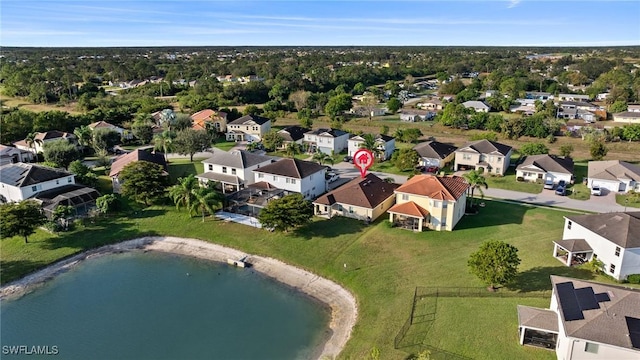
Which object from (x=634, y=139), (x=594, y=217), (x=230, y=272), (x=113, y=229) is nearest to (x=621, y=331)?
(x=594, y=217)

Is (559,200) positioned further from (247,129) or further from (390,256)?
(247,129)

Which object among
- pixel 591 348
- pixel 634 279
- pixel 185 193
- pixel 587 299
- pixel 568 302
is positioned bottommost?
pixel 634 279

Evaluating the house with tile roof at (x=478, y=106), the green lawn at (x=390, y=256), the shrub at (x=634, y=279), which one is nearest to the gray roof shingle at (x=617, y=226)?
the shrub at (x=634, y=279)

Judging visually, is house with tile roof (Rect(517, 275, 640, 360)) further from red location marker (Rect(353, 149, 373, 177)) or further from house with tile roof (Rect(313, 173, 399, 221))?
red location marker (Rect(353, 149, 373, 177))

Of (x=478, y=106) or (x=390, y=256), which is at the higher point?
(x=478, y=106)

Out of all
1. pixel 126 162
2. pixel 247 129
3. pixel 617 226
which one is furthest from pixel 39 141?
pixel 617 226

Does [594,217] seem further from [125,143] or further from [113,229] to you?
[125,143]

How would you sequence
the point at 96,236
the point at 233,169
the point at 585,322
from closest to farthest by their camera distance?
1. the point at 585,322
2. the point at 96,236
3. the point at 233,169

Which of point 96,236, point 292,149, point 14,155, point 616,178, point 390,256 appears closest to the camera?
point 390,256
